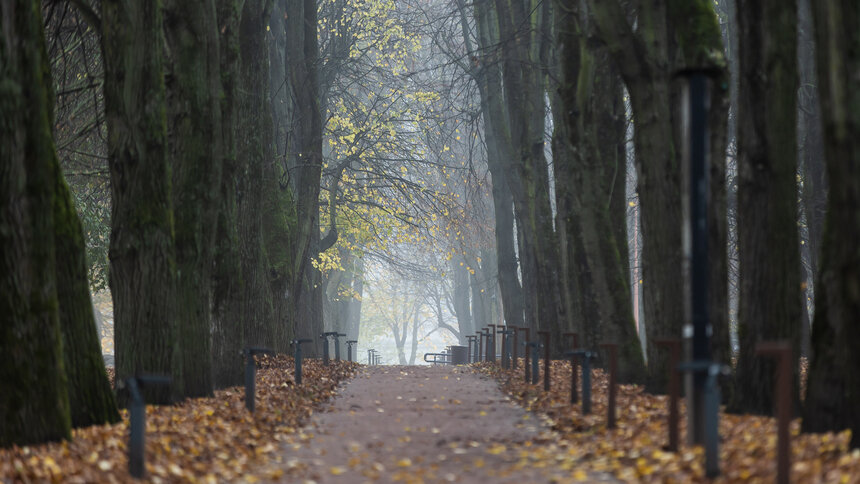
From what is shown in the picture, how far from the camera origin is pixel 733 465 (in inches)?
264

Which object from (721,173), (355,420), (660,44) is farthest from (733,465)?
(660,44)

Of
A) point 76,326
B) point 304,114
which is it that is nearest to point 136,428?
point 76,326

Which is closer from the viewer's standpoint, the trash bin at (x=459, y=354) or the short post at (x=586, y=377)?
the short post at (x=586, y=377)

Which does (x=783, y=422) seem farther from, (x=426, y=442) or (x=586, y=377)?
(x=586, y=377)

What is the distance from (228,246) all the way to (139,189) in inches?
147

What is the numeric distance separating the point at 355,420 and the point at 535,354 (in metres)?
4.72

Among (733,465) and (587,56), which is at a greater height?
(587,56)

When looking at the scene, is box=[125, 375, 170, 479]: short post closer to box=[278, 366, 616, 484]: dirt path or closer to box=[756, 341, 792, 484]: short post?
box=[278, 366, 616, 484]: dirt path

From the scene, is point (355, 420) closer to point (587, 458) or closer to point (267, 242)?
point (587, 458)

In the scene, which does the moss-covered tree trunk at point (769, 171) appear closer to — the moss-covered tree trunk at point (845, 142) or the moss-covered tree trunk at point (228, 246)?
the moss-covered tree trunk at point (845, 142)

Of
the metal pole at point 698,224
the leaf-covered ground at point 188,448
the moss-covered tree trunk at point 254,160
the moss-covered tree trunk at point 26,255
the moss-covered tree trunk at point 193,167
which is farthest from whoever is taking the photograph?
the moss-covered tree trunk at point 254,160

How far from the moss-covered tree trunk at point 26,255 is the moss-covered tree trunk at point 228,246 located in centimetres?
571

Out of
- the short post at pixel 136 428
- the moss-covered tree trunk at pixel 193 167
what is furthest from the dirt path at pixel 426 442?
the moss-covered tree trunk at pixel 193 167

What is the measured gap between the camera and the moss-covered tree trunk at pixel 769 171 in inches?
341
